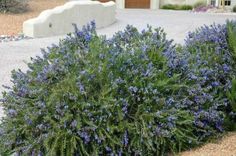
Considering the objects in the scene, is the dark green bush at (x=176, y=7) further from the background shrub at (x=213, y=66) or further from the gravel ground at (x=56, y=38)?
the background shrub at (x=213, y=66)

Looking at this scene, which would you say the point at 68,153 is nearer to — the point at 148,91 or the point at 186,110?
the point at 148,91

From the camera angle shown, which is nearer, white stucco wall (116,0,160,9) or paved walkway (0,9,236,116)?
paved walkway (0,9,236,116)

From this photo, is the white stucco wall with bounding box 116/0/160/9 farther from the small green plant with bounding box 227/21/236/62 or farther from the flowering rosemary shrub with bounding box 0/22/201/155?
the flowering rosemary shrub with bounding box 0/22/201/155

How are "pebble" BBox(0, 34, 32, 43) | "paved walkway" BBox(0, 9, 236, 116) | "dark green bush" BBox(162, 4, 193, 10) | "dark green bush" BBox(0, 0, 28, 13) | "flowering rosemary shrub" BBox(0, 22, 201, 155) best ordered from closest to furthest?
"flowering rosemary shrub" BBox(0, 22, 201, 155)
"paved walkway" BBox(0, 9, 236, 116)
"pebble" BBox(0, 34, 32, 43)
"dark green bush" BBox(0, 0, 28, 13)
"dark green bush" BBox(162, 4, 193, 10)

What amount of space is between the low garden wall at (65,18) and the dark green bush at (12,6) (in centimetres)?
294

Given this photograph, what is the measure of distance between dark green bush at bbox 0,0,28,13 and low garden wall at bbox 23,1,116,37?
116 inches

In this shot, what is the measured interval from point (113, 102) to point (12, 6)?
1351 cm

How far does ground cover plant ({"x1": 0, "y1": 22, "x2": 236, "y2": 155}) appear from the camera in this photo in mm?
4328

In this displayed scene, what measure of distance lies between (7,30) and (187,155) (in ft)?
32.9

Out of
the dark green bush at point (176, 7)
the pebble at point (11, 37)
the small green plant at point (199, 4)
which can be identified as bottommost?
the dark green bush at point (176, 7)

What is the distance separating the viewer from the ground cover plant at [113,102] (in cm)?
433

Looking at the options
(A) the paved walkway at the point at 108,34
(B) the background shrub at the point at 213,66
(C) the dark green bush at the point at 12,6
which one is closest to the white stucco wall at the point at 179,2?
(A) the paved walkway at the point at 108,34

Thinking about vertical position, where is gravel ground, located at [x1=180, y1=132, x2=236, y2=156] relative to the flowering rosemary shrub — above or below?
below

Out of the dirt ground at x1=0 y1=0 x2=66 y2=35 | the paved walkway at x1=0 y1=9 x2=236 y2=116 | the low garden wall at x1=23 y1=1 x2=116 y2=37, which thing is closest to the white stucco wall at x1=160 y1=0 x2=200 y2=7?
the paved walkway at x1=0 y1=9 x2=236 y2=116
